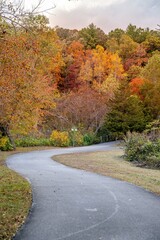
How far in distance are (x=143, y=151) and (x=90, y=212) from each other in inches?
593

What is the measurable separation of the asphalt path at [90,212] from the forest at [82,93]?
5466 millimetres

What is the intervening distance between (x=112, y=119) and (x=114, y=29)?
40985mm

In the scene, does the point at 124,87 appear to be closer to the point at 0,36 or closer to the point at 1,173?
the point at 1,173

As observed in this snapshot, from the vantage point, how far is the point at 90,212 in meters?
7.52

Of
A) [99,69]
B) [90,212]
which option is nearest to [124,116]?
[99,69]

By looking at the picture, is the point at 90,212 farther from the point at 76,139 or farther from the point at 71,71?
the point at 71,71

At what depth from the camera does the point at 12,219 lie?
22.4 feet

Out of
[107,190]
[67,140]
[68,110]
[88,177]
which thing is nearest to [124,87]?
[68,110]

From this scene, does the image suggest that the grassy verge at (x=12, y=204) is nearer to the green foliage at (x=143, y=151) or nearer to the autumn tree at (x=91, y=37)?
the green foliage at (x=143, y=151)

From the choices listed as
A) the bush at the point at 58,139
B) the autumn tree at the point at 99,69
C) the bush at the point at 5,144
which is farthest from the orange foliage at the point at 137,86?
the bush at the point at 5,144

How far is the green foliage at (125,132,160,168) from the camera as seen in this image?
1992 cm

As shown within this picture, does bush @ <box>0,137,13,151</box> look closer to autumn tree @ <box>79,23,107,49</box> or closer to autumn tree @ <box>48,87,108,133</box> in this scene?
autumn tree @ <box>48,87,108,133</box>

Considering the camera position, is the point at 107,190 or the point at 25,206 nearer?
the point at 25,206

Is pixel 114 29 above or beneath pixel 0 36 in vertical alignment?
above
